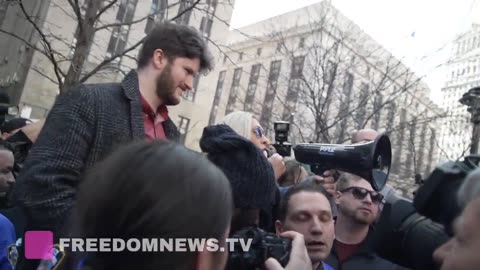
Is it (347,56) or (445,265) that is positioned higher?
(347,56)

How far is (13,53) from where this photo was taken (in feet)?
65.1

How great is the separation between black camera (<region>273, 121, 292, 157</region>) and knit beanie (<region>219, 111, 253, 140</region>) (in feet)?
1.27

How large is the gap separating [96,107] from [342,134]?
12.5 metres

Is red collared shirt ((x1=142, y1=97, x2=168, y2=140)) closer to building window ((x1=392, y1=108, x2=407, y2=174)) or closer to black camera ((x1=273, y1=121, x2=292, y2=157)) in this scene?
black camera ((x1=273, y1=121, x2=292, y2=157))

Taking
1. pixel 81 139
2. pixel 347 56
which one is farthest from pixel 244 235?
pixel 347 56

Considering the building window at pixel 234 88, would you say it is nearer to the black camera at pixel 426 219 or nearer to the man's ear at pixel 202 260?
the black camera at pixel 426 219

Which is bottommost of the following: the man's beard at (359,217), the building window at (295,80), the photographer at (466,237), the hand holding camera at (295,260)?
the hand holding camera at (295,260)

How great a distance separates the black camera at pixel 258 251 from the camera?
1473mm

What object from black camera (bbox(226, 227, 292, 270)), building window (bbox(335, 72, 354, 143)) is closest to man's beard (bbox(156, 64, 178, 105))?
black camera (bbox(226, 227, 292, 270))

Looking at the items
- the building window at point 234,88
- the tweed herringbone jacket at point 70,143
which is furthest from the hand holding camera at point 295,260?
the building window at point 234,88

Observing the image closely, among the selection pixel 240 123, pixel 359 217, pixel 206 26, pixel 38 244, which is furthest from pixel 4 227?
pixel 206 26

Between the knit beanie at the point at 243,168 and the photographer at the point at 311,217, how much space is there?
2.71 ft

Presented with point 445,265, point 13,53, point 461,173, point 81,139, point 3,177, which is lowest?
point 3,177

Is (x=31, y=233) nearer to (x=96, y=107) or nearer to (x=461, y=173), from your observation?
(x=96, y=107)
